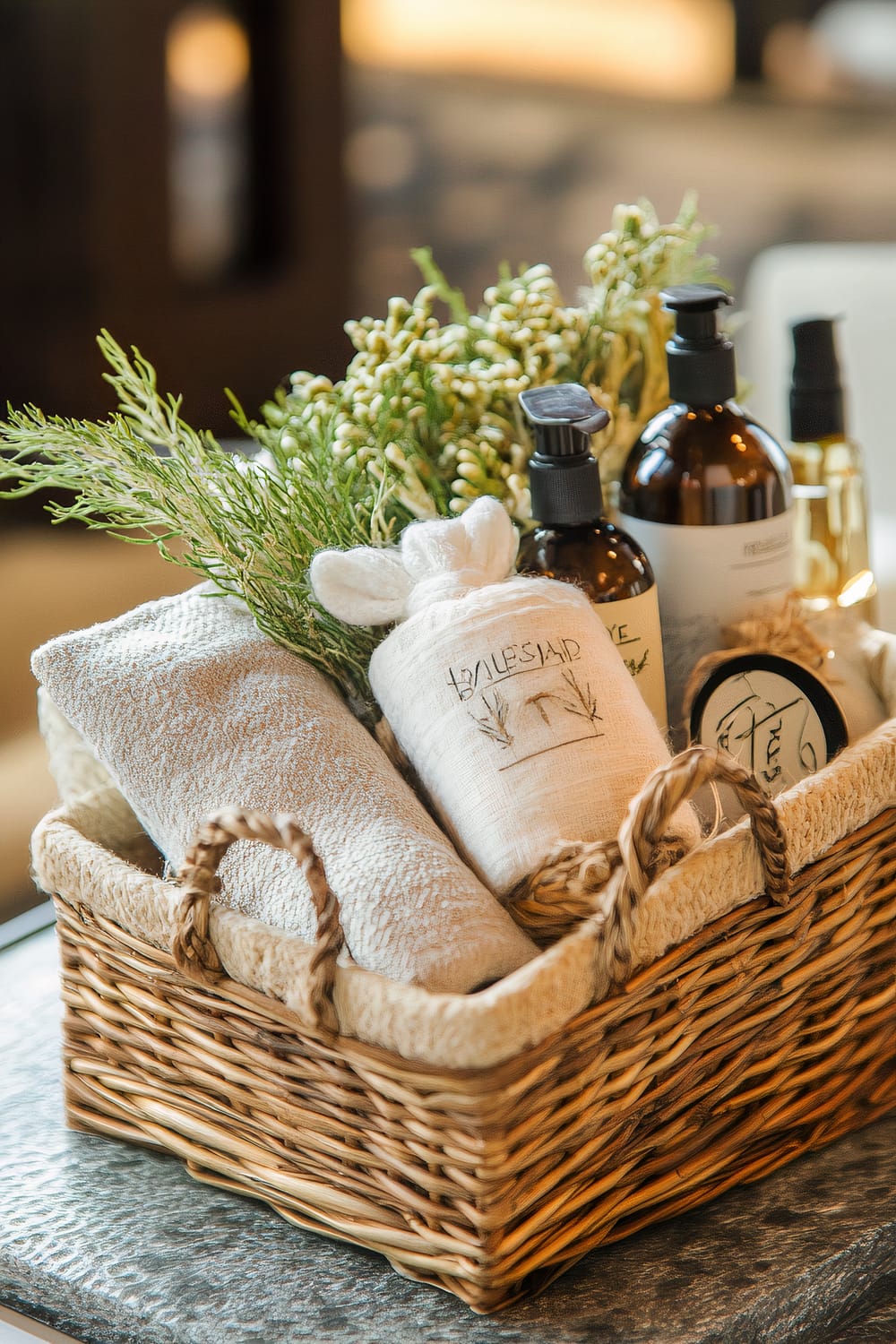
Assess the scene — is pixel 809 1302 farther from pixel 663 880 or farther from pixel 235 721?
pixel 235 721

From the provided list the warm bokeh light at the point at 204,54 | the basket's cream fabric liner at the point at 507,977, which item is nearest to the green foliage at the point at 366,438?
the basket's cream fabric liner at the point at 507,977

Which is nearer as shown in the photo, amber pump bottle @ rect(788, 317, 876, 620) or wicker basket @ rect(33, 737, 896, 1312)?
wicker basket @ rect(33, 737, 896, 1312)

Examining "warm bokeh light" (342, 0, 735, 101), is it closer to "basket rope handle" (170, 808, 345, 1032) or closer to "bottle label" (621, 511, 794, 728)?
"bottle label" (621, 511, 794, 728)

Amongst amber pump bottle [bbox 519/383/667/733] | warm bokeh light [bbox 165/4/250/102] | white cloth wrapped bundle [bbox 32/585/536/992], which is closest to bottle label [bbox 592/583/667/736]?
amber pump bottle [bbox 519/383/667/733]

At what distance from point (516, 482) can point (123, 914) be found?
0.85 feet

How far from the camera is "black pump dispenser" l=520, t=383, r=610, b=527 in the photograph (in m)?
0.52

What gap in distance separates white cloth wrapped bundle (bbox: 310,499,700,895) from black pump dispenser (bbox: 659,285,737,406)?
13 centimetres

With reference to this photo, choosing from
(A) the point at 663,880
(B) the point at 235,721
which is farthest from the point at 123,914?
(A) the point at 663,880

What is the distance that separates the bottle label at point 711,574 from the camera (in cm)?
58

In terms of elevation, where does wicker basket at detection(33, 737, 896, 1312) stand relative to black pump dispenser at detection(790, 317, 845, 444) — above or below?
below

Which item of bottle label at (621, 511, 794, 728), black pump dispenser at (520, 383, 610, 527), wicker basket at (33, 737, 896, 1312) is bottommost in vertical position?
wicker basket at (33, 737, 896, 1312)

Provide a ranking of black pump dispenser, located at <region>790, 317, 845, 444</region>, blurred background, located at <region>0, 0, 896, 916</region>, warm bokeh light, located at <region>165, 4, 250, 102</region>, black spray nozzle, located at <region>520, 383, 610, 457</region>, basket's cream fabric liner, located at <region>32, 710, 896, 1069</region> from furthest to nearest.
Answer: warm bokeh light, located at <region>165, 4, 250, 102</region>, blurred background, located at <region>0, 0, 896, 916</region>, black pump dispenser, located at <region>790, 317, 845, 444</region>, black spray nozzle, located at <region>520, 383, 610, 457</region>, basket's cream fabric liner, located at <region>32, 710, 896, 1069</region>

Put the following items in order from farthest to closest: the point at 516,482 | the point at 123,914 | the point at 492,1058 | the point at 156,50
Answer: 1. the point at 156,50
2. the point at 516,482
3. the point at 123,914
4. the point at 492,1058

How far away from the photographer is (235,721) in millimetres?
498
